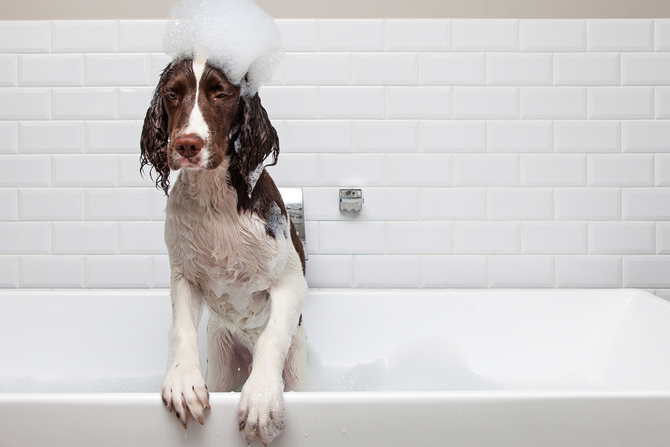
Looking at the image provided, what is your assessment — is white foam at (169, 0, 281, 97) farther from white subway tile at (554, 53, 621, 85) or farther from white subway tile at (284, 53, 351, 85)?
white subway tile at (554, 53, 621, 85)

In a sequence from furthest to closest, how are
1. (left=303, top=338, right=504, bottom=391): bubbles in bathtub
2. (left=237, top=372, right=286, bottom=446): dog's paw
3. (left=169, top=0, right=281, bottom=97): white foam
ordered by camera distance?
(left=303, top=338, right=504, bottom=391): bubbles in bathtub < (left=169, top=0, right=281, bottom=97): white foam < (left=237, top=372, right=286, bottom=446): dog's paw

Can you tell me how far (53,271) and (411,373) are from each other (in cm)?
134

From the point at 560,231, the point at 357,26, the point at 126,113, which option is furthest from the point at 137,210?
the point at 560,231

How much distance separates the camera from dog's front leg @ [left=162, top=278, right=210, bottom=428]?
28.3 inches

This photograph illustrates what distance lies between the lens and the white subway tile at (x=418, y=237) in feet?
5.10

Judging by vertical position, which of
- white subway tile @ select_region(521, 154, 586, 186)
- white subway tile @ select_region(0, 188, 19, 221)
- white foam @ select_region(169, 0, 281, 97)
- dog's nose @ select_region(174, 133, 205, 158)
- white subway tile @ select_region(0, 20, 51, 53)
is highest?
white subway tile @ select_region(0, 20, 51, 53)

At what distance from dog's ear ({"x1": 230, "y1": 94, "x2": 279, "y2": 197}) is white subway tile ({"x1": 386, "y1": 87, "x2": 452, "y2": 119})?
721 millimetres

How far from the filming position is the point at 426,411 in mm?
725

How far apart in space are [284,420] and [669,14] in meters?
1.84

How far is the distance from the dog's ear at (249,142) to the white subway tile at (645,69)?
1.37m

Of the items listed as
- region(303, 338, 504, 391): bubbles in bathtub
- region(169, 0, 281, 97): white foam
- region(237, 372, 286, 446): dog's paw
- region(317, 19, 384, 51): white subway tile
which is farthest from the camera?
region(317, 19, 384, 51): white subway tile

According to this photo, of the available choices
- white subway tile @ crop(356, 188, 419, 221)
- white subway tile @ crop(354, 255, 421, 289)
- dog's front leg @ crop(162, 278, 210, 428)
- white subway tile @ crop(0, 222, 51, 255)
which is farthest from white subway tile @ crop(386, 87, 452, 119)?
white subway tile @ crop(0, 222, 51, 255)

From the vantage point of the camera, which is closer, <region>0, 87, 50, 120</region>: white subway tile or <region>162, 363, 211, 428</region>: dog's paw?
<region>162, 363, 211, 428</region>: dog's paw

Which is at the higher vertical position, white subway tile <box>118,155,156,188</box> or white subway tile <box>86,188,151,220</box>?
white subway tile <box>118,155,156,188</box>
